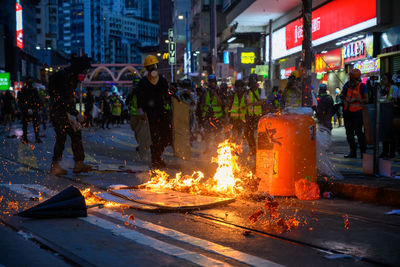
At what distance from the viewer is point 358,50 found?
2162 cm

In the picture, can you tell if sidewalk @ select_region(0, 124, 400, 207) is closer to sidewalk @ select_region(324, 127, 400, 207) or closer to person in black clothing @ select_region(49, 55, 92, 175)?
sidewalk @ select_region(324, 127, 400, 207)

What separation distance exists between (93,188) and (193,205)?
2087 mm

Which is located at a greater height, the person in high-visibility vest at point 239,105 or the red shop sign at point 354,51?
the red shop sign at point 354,51

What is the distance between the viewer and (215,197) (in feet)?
21.9

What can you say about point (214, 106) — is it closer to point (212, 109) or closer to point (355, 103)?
point (212, 109)

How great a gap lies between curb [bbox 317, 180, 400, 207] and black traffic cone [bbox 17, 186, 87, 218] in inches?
135

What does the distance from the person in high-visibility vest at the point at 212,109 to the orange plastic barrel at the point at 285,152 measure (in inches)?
257

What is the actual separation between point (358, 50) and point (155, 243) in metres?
18.6

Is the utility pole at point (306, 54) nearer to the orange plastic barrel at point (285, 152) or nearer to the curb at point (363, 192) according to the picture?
the curb at point (363, 192)

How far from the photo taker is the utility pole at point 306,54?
12.6m

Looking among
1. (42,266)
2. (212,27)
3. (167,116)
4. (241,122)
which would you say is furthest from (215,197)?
(212,27)

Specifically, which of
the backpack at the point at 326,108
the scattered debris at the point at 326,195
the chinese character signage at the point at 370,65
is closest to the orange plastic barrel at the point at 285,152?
the scattered debris at the point at 326,195

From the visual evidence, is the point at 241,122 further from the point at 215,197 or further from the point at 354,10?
the point at 354,10

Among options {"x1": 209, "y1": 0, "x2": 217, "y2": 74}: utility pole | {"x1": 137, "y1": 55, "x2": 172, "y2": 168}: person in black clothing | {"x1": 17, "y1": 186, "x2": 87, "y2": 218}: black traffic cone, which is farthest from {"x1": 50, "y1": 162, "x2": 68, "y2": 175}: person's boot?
{"x1": 209, "y1": 0, "x2": 217, "y2": 74}: utility pole
